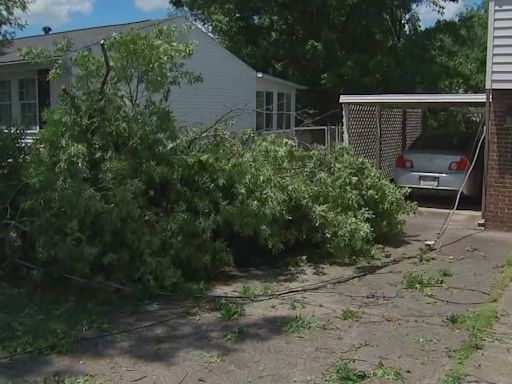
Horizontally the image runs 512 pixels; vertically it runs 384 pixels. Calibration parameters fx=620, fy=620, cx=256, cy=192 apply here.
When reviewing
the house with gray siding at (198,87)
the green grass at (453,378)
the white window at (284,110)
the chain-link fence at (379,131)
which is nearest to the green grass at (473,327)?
the green grass at (453,378)

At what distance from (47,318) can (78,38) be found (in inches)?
564

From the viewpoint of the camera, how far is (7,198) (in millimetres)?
6324

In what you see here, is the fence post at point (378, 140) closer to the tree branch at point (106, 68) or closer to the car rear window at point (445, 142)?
the car rear window at point (445, 142)

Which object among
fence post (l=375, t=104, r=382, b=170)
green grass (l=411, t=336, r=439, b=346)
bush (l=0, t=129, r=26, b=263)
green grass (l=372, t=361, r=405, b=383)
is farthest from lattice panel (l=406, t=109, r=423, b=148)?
green grass (l=372, t=361, r=405, b=383)

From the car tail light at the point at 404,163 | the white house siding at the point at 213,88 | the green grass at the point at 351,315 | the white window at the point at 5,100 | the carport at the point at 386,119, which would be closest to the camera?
the green grass at the point at 351,315

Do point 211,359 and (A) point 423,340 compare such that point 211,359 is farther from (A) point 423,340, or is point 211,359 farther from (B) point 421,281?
(B) point 421,281

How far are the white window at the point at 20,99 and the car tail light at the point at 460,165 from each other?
1080 centimetres

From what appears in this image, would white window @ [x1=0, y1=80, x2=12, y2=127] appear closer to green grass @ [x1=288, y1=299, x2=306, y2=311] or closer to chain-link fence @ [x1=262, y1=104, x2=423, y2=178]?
chain-link fence @ [x1=262, y1=104, x2=423, y2=178]

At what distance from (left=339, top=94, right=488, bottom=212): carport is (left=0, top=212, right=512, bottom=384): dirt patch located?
159 inches

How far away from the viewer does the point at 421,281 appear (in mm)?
6516

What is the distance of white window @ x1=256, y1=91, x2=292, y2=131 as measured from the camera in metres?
23.3

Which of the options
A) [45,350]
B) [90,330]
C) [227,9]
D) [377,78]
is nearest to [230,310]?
[90,330]

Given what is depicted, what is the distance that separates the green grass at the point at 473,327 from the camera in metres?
4.29

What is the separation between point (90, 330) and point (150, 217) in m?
1.52
